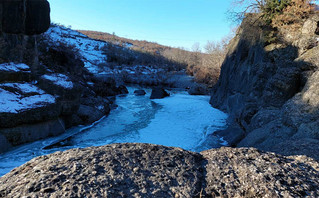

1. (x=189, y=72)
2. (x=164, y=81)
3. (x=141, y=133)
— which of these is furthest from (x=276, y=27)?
(x=189, y=72)

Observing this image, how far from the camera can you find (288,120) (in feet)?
13.2

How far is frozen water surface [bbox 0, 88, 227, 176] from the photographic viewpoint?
537 centimetres

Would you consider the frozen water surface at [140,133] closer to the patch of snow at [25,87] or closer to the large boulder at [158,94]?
the patch of snow at [25,87]

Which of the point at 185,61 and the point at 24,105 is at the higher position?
the point at 185,61

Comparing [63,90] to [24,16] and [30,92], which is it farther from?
[24,16]

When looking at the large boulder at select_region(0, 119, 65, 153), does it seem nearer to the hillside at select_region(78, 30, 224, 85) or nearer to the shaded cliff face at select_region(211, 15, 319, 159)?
the shaded cliff face at select_region(211, 15, 319, 159)

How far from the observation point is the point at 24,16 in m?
9.34

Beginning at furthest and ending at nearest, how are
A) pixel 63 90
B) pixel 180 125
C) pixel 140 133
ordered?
pixel 180 125, pixel 63 90, pixel 140 133

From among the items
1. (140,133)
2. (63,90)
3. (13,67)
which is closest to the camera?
(13,67)

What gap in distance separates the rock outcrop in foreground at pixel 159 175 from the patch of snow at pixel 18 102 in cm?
509

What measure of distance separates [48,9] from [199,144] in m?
10.4

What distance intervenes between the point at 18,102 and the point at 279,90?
7497 mm

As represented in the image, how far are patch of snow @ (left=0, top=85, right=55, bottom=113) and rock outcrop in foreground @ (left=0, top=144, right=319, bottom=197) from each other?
509 centimetres

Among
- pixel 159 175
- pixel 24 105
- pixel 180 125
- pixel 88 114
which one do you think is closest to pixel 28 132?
pixel 24 105
